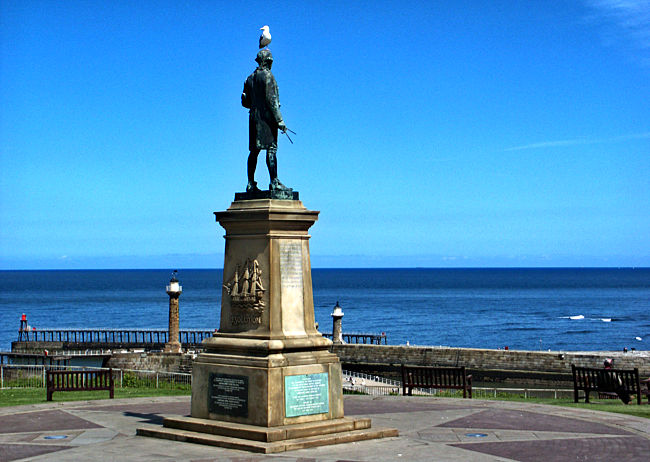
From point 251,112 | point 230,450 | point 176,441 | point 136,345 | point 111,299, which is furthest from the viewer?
point 111,299

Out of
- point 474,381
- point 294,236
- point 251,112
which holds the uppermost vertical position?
point 251,112

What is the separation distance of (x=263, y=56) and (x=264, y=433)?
6297mm

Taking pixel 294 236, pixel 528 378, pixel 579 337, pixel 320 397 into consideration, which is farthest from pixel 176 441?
pixel 579 337

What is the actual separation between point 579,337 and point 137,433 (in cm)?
7502

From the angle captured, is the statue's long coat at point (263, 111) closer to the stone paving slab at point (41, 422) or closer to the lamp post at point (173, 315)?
the stone paving slab at point (41, 422)

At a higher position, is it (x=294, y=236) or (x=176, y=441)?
(x=294, y=236)

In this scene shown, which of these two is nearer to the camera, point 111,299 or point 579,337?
point 579,337

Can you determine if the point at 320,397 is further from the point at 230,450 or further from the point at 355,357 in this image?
the point at 355,357

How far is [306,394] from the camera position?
13.5 meters

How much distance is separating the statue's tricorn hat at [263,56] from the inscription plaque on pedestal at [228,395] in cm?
534

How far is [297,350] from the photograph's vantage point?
13.7 metres

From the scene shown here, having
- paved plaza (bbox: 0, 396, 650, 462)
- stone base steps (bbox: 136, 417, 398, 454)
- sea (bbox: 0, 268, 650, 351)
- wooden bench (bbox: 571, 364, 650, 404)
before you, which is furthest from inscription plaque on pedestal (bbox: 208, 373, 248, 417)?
sea (bbox: 0, 268, 650, 351)

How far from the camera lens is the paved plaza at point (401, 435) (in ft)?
40.2

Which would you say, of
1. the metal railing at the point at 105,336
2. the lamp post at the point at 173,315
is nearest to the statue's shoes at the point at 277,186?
the lamp post at the point at 173,315
